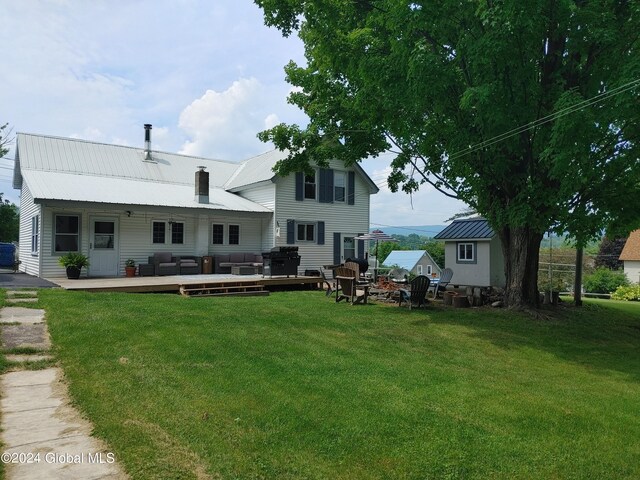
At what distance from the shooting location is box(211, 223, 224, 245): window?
18875 mm

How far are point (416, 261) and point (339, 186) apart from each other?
2760 cm

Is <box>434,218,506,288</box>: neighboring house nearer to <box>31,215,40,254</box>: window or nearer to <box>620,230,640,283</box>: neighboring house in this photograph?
<box>31,215,40,254</box>: window

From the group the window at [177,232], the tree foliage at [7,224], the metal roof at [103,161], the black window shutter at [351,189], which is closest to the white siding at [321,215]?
the black window shutter at [351,189]

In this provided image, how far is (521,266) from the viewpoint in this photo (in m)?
11.5

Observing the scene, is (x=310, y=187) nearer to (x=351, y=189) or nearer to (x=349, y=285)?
(x=351, y=189)

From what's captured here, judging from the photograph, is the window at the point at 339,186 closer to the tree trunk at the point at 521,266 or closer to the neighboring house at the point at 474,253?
the neighboring house at the point at 474,253

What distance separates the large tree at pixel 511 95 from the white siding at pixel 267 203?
8.09 meters

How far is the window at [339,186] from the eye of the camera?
2166 cm

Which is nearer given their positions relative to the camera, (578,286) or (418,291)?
(418,291)

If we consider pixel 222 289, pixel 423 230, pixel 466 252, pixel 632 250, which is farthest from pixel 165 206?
pixel 632 250

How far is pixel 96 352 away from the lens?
547cm

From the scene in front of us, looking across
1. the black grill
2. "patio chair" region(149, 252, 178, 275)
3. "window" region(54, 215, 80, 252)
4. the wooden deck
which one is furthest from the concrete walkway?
"patio chair" region(149, 252, 178, 275)

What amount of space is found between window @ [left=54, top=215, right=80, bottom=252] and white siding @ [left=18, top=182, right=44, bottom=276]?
54 cm

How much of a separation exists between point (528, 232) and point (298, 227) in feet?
36.9
